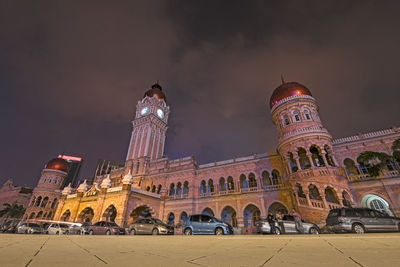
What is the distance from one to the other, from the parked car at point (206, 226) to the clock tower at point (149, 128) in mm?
21727

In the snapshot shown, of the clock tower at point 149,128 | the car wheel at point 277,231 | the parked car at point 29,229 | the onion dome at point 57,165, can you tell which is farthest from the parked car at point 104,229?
the onion dome at point 57,165

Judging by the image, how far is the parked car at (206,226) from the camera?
1153 cm

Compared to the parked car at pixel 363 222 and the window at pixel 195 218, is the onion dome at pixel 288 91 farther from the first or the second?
the window at pixel 195 218

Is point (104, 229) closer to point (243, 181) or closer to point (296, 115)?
point (243, 181)

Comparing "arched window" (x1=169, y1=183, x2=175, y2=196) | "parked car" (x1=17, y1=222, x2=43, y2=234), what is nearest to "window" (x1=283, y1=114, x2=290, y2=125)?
"arched window" (x1=169, y1=183, x2=175, y2=196)

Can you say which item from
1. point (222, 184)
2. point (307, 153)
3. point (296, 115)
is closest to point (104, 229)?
point (222, 184)

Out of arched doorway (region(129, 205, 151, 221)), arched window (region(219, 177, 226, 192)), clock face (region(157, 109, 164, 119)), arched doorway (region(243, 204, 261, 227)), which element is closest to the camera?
arched doorway (region(243, 204, 261, 227))

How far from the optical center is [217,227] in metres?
11.6

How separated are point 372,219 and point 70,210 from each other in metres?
32.2

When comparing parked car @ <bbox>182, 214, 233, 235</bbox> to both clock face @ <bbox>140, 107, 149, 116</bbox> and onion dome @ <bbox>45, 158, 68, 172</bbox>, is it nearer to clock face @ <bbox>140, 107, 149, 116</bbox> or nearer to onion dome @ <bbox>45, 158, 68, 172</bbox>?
clock face @ <bbox>140, 107, 149, 116</bbox>

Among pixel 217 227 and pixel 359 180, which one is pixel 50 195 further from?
pixel 359 180

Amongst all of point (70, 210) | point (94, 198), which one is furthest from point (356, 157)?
point (70, 210)

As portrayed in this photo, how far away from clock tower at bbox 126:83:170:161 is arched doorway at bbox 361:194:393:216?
29114 millimetres

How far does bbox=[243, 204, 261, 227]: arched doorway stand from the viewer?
2144 cm
